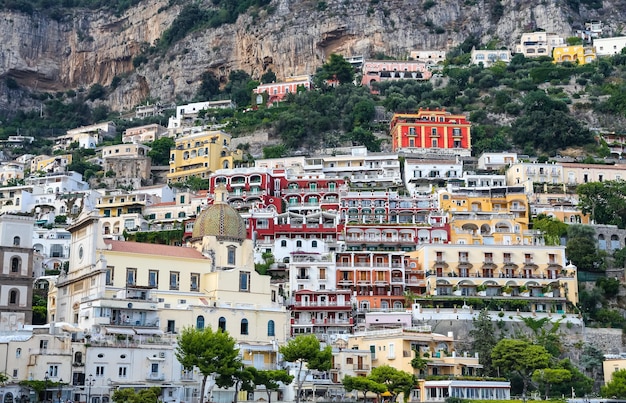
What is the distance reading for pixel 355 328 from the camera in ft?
275

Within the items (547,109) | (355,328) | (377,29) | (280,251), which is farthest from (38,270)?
(377,29)

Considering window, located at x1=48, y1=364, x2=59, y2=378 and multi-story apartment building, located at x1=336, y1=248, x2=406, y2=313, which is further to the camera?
multi-story apartment building, located at x1=336, y1=248, x2=406, y2=313

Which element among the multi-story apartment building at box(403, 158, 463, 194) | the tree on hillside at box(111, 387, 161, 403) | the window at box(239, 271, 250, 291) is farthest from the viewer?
the multi-story apartment building at box(403, 158, 463, 194)

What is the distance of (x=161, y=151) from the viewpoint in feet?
454

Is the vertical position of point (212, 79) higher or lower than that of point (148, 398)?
higher

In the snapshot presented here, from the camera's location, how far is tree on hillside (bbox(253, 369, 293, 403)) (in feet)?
213

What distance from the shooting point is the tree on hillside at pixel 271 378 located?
6481 cm

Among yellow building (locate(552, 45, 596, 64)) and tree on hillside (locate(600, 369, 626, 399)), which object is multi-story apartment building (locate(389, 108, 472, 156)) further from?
tree on hillside (locate(600, 369, 626, 399))

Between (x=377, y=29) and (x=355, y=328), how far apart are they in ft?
308

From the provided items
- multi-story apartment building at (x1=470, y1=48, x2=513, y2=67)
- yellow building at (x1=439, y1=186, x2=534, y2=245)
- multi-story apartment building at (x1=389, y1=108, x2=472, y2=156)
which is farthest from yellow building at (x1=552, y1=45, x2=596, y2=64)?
yellow building at (x1=439, y1=186, x2=534, y2=245)

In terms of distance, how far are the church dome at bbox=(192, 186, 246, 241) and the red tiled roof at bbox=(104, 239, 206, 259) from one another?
2.01 m

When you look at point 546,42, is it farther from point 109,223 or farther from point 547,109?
point 109,223

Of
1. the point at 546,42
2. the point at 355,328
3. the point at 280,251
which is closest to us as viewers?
the point at 355,328

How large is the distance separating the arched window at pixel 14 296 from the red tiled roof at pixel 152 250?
822cm
